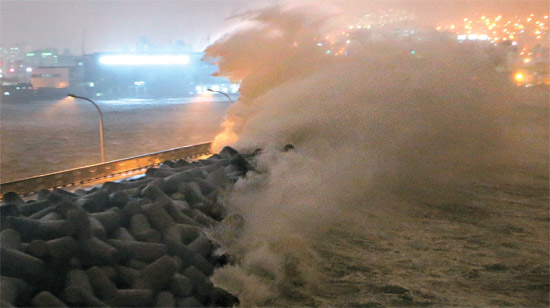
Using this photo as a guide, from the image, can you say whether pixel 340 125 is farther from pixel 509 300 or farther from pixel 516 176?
pixel 509 300

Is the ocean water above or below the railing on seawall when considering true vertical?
below

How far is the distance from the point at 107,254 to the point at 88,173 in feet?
36.2

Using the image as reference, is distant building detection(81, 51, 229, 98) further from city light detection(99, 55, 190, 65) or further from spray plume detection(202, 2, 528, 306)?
spray plume detection(202, 2, 528, 306)

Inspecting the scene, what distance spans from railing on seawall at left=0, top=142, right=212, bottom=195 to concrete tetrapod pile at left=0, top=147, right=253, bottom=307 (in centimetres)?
618

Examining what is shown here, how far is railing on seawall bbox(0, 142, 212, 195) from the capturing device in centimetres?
1407

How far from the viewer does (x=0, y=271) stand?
5.58m

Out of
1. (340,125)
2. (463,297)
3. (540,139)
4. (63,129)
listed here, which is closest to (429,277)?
(463,297)

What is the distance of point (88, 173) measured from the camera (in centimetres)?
1662

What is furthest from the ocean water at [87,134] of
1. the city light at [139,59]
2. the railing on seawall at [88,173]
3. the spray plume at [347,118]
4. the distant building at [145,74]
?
the spray plume at [347,118]

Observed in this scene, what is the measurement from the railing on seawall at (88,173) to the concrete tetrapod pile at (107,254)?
6.18 meters

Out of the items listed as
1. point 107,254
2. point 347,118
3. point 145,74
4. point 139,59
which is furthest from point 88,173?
point 145,74

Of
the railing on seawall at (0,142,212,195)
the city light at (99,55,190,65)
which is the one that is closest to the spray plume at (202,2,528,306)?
the railing on seawall at (0,142,212,195)

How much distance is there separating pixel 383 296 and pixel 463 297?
1.13 metres

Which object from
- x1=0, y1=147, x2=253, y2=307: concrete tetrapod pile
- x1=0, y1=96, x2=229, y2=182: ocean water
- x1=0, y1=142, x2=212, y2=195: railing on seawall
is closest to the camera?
x1=0, y1=147, x2=253, y2=307: concrete tetrapod pile
